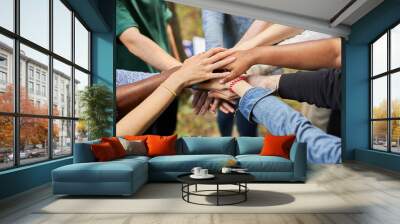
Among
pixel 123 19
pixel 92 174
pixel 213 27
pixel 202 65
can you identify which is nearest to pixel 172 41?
pixel 202 65

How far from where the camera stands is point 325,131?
8.24m

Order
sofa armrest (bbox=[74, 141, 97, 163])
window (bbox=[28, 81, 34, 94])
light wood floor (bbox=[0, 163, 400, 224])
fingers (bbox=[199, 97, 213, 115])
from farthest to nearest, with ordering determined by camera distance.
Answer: fingers (bbox=[199, 97, 213, 115]) < window (bbox=[28, 81, 34, 94]) < sofa armrest (bbox=[74, 141, 97, 163]) < light wood floor (bbox=[0, 163, 400, 224])

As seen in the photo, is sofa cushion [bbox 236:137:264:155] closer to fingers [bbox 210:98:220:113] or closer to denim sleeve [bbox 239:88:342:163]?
denim sleeve [bbox 239:88:342:163]

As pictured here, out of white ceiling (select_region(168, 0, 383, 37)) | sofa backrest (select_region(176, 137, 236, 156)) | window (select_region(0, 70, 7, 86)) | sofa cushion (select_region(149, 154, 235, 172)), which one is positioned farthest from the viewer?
white ceiling (select_region(168, 0, 383, 37))

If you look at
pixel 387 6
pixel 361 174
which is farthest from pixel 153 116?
pixel 387 6

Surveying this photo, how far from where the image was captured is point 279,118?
319 inches

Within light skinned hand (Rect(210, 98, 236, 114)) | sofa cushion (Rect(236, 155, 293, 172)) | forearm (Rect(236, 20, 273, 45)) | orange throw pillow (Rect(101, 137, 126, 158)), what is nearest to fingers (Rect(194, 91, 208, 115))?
light skinned hand (Rect(210, 98, 236, 114))

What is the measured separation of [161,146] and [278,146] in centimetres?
193

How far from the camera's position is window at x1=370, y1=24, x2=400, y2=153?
7426mm

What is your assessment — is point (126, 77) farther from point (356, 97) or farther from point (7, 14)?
point (356, 97)

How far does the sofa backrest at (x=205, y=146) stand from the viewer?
6594 millimetres

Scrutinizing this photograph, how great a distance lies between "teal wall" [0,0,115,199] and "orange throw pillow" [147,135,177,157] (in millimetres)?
1470

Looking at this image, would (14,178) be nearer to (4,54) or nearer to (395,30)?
(4,54)

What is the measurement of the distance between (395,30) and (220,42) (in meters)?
3.51
